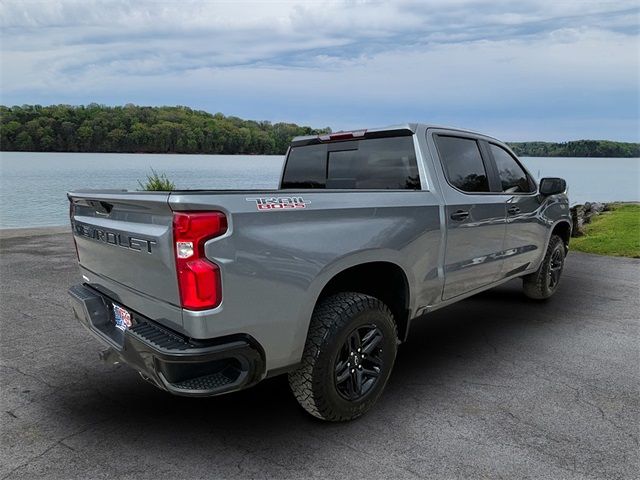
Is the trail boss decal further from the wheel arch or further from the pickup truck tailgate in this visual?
the wheel arch

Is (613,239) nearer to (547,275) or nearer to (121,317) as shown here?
(547,275)

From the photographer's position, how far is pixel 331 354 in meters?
2.84

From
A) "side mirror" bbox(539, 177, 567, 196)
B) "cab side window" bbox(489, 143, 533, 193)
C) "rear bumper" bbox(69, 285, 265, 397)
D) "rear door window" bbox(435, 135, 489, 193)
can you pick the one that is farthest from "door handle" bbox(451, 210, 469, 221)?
"rear bumper" bbox(69, 285, 265, 397)

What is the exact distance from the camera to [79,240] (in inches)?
134

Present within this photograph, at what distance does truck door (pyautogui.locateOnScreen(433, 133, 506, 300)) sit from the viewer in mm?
3787

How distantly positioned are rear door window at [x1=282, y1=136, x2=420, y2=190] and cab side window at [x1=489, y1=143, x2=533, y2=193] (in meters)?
1.37

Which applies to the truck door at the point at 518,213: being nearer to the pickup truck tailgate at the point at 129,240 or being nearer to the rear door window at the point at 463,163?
the rear door window at the point at 463,163

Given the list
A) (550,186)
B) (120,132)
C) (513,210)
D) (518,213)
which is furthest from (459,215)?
(120,132)

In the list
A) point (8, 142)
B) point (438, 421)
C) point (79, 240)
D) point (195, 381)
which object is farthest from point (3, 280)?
point (8, 142)

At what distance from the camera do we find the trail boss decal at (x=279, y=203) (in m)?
2.47

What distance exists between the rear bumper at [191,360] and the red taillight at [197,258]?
215 millimetres

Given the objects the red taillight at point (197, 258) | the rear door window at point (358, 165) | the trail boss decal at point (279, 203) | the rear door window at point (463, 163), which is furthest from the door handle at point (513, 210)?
the red taillight at point (197, 258)

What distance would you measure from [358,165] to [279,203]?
1.62m

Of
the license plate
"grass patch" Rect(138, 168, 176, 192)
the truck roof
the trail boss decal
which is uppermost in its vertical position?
the truck roof
